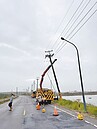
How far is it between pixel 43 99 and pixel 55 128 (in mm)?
28744

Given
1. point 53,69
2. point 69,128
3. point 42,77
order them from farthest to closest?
1. point 53,69
2. point 42,77
3. point 69,128

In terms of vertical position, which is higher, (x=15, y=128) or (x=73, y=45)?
(x=73, y=45)

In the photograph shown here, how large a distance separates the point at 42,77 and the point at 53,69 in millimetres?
5092

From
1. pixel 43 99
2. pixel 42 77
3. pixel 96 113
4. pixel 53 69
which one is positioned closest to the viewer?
pixel 96 113

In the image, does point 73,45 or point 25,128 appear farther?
point 73,45

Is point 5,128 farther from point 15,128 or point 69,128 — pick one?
point 69,128

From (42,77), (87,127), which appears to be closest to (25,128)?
(87,127)

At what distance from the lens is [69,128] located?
13492 millimetres

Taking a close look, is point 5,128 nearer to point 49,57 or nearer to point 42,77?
point 42,77

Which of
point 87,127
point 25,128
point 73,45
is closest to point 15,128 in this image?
point 25,128

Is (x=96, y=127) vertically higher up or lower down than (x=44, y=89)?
lower down

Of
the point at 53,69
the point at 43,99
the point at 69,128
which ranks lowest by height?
the point at 69,128

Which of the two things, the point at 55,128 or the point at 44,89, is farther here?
the point at 44,89

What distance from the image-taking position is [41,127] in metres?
14.3
